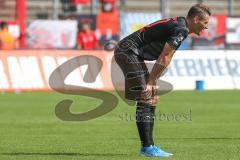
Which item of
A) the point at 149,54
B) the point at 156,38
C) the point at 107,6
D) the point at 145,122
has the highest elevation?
the point at 156,38

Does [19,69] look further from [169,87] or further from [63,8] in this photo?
[63,8]

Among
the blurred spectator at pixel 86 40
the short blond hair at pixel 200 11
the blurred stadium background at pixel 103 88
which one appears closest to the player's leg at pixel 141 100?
the blurred stadium background at pixel 103 88

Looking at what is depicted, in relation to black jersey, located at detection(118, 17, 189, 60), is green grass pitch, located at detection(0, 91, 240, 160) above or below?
below

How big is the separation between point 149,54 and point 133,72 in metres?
0.34

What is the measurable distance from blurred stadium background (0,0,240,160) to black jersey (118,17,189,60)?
56.6 inches

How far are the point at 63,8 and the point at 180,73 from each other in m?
12.6

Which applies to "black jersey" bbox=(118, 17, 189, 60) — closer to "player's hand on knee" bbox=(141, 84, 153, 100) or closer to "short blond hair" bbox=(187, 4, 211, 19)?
"short blond hair" bbox=(187, 4, 211, 19)

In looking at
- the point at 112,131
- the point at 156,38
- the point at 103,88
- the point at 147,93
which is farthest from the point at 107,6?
the point at 147,93

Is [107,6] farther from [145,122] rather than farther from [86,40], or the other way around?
[145,122]

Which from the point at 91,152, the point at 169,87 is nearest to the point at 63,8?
the point at 169,87

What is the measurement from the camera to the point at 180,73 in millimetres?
28250

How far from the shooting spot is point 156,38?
1094 centimetres

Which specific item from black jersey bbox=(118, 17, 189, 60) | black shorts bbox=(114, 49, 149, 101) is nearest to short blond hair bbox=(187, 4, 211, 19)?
black jersey bbox=(118, 17, 189, 60)

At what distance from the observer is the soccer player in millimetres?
10695
